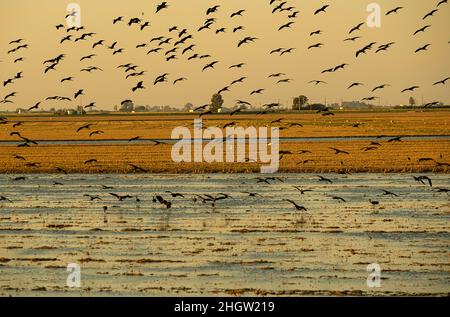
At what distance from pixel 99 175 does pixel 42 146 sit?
36.1 meters

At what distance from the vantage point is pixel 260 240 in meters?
32.7

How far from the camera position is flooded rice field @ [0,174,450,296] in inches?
998

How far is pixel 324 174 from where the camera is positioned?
2432 inches

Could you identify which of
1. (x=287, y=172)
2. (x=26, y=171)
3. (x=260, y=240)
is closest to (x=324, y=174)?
(x=287, y=172)

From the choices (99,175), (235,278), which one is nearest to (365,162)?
(99,175)

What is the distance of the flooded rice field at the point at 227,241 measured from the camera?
83.1 ft

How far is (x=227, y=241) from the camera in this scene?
1277 inches
